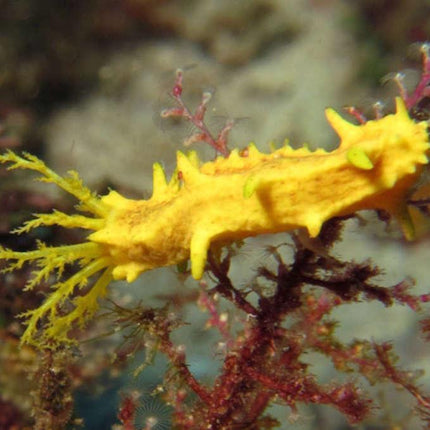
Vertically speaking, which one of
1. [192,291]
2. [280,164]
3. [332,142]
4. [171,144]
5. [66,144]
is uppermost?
[66,144]

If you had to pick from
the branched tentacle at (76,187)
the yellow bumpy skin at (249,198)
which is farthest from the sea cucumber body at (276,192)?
the branched tentacle at (76,187)

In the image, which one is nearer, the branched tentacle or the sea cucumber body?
the sea cucumber body

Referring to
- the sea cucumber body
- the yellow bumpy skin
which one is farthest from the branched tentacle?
the sea cucumber body

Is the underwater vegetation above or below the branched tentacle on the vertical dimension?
below

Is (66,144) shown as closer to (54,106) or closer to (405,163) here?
(54,106)

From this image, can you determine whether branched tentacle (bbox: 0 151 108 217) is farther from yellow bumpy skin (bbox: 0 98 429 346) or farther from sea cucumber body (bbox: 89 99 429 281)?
sea cucumber body (bbox: 89 99 429 281)

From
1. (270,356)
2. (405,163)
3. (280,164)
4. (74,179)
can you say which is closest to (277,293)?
(270,356)

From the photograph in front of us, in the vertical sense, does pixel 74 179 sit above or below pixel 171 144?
below

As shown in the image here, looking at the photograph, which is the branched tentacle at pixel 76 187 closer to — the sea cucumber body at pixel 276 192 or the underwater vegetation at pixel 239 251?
the underwater vegetation at pixel 239 251

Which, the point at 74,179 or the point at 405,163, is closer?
the point at 405,163
